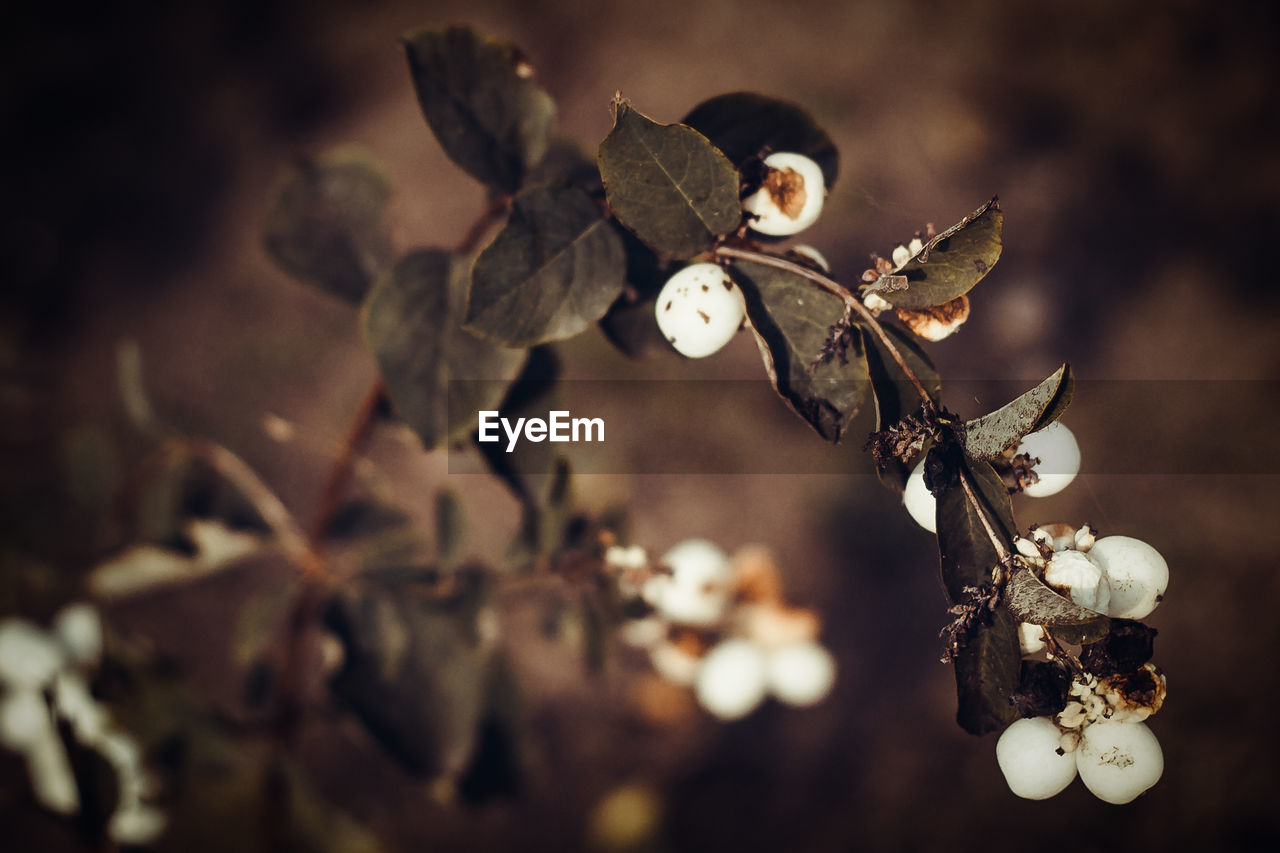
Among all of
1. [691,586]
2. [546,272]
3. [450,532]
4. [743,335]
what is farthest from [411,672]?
[743,335]

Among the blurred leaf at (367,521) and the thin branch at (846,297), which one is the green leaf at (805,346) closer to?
the thin branch at (846,297)

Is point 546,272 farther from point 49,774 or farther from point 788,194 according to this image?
point 49,774

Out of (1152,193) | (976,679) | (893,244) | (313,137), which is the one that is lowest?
(976,679)

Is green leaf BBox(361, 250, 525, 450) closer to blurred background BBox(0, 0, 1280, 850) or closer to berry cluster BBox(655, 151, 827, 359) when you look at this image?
berry cluster BBox(655, 151, 827, 359)

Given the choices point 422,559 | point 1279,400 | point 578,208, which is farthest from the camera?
point 1279,400

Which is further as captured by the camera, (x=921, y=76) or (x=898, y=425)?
(x=921, y=76)

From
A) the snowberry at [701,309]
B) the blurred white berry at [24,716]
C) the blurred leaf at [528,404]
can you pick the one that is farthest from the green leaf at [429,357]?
the blurred white berry at [24,716]

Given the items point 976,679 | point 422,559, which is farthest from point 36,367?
point 976,679

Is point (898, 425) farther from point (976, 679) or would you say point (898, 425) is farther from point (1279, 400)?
point (1279, 400)
